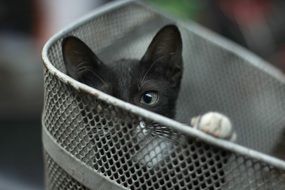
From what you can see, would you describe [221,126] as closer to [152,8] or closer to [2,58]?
[152,8]

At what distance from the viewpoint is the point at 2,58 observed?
103 inches

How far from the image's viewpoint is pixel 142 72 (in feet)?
3.32

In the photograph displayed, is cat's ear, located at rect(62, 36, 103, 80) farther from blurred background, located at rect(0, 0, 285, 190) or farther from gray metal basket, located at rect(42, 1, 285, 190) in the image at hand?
blurred background, located at rect(0, 0, 285, 190)

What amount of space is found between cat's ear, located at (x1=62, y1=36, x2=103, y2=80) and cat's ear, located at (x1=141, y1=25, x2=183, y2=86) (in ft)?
0.32

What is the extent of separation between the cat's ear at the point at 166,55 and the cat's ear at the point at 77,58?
0.32 ft

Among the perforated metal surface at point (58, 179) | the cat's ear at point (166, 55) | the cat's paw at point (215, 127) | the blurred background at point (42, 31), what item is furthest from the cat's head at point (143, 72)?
the blurred background at point (42, 31)

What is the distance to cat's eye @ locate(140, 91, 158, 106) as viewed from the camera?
97 cm

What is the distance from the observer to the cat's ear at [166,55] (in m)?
0.99

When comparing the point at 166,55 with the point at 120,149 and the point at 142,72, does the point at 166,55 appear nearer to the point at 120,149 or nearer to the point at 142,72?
the point at 142,72

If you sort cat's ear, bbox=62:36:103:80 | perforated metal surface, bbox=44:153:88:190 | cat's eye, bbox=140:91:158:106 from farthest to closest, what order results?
cat's eye, bbox=140:91:158:106
cat's ear, bbox=62:36:103:80
perforated metal surface, bbox=44:153:88:190

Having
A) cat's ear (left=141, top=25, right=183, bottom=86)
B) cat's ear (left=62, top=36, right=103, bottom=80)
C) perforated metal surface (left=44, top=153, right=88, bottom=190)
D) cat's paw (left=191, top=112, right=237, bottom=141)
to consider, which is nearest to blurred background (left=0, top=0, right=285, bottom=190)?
cat's ear (left=141, top=25, right=183, bottom=86)

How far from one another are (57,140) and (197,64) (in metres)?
0.54

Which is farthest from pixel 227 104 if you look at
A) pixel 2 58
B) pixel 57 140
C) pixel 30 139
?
pixel 2 58

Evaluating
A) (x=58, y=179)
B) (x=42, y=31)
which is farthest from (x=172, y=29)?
(x=42, y=31)
